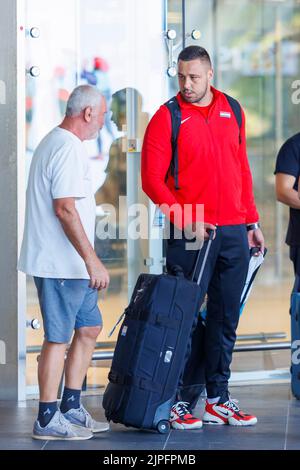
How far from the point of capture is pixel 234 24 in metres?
6.77

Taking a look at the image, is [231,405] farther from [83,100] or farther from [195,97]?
[83,100]

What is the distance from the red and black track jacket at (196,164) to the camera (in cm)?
523

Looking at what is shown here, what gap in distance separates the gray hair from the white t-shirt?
A: 11 centimetres

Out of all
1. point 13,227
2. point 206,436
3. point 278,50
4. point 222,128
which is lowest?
point 206,436

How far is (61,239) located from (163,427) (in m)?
0.94

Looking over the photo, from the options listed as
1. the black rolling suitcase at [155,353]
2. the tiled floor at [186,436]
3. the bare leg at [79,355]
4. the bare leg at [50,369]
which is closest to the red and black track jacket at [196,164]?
the black rolling suitcase at [155,353]

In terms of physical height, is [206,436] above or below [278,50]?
below

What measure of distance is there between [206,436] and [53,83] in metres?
2.11

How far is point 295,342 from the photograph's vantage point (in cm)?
618

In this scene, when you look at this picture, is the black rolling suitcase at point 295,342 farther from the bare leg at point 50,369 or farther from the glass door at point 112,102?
the bare leg at point 50,369

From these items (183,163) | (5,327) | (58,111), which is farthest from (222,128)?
(5,327)

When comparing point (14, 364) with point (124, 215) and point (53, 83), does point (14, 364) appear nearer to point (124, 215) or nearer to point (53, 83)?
point (124, 215)

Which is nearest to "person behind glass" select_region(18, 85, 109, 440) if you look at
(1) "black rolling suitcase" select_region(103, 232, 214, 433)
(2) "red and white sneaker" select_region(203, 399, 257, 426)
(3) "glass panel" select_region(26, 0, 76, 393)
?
(1) "black rolling suitcase" select_region(103, 232, 214, 433)

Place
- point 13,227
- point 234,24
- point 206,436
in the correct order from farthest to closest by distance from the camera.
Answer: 1. point 234,24
2. point 13,227
3. point 206,436
